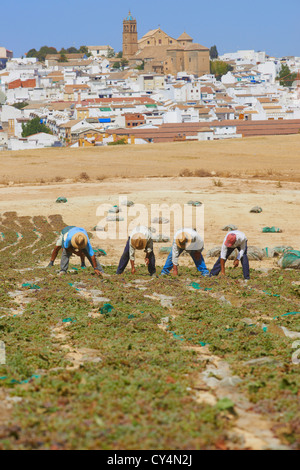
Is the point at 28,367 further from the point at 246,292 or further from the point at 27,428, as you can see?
the point at 246,292

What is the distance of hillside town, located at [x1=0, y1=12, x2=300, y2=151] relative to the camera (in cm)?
9025

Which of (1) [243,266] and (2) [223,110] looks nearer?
(1) [243,266]

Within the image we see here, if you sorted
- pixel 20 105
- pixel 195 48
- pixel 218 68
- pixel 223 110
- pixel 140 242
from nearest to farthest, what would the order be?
1. pixel 140 242
2. pixel 223 110
3. pixel 20 105
4. pixel 195 48
5. pixel 218 68

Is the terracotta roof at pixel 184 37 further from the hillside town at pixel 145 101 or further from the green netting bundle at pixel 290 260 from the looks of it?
the green netting bundle at pixel 290 260

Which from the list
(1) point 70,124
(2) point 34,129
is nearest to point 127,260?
(1) point 70,124

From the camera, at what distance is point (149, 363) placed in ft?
26.1

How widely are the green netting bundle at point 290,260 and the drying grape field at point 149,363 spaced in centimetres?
292

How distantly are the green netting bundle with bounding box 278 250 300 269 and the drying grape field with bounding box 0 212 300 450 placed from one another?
292 centimetres

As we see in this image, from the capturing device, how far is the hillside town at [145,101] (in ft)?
296

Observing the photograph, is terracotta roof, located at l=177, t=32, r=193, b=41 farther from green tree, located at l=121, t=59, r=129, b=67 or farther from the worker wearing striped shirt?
the worker wearing striped shirt

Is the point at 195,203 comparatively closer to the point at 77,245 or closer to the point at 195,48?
the point at 77,245

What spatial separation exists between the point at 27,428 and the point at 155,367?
2251mm

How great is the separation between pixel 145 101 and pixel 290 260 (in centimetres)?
10546

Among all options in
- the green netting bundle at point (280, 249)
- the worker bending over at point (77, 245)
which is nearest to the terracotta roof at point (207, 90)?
the green netting bundle at point (280, 249)
